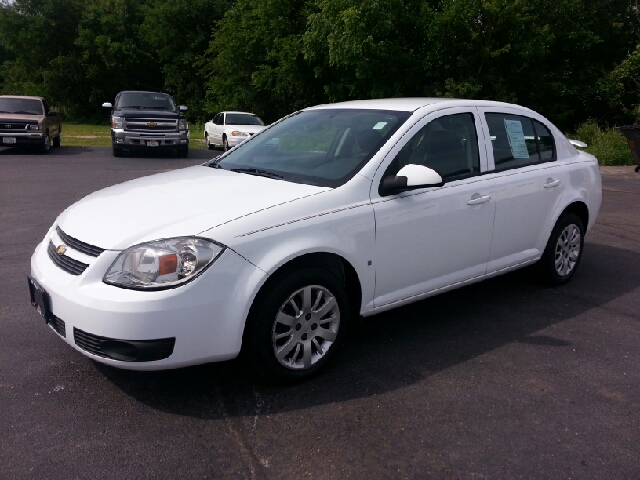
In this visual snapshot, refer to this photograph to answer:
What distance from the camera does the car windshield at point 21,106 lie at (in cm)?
1880

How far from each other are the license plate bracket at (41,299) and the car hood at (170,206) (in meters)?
0.35

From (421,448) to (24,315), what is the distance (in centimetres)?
320

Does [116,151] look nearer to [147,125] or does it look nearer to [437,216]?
[147,125]

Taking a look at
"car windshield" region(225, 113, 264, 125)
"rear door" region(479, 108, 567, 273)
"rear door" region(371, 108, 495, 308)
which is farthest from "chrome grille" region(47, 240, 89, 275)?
"car windshield" region(225, 113, 264, 125)

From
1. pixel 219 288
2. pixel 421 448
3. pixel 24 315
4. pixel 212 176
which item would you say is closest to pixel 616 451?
pixel 421 448

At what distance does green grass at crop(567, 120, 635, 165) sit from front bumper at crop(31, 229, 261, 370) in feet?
54.9

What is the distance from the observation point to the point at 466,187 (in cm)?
455

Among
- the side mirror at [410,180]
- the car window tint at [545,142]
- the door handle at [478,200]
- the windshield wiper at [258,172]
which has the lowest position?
the door handle at [478,200]

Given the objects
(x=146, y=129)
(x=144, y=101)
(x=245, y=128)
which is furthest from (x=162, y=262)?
(x=245, y=128)

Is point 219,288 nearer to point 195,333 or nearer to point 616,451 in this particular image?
point 195,333

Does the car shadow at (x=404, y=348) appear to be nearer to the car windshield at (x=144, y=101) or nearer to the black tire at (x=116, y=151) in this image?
the black tire at (x=116, y=151)

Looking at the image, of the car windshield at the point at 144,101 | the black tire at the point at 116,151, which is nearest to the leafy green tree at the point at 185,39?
the car windshield at the point at 144,101

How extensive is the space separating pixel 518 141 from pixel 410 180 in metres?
1.68

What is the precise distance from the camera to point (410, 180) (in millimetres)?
3984
